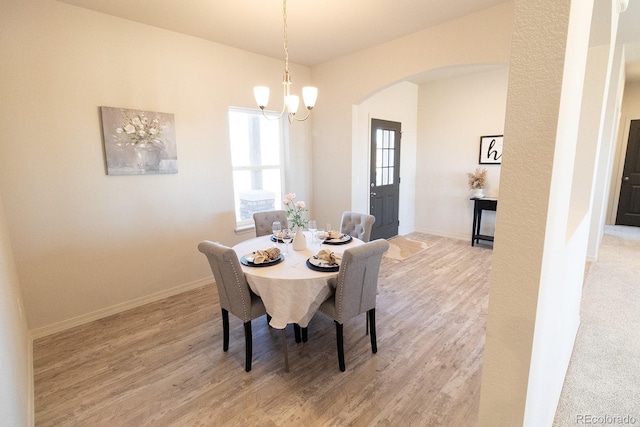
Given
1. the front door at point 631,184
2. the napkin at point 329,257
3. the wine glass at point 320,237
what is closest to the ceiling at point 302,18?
the wine glass at point 320,237

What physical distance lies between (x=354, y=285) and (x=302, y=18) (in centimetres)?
259

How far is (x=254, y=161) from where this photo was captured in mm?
4223

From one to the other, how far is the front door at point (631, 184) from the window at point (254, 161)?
23.4 feet

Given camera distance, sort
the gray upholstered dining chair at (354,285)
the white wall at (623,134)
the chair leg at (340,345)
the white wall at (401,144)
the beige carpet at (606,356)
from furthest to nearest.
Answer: the white wall at (623,134) → the white wall at (401,144) → the chair leg at (340,345) → the gray upholstered dining chair at (354,285) → the beige carpet at (606,356)

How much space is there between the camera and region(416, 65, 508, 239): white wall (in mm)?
5035

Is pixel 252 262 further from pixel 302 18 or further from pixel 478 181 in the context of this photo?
pixel 478 181

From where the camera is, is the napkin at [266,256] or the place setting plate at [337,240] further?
the place setting plate at [337,240]

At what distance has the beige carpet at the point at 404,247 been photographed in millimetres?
4699

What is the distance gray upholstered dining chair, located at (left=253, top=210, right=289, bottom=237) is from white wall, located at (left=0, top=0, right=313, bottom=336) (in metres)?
0.69

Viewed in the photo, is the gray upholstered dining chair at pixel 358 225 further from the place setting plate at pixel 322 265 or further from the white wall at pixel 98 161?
the white wall at pixel 98 161

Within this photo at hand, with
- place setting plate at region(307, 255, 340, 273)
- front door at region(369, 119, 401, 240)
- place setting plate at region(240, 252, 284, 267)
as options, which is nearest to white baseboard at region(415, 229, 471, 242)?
front door at region(369, 119, 401, 240)

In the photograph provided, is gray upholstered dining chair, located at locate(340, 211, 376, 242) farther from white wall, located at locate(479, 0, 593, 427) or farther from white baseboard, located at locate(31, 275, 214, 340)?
white wall, located at locate(479, 0, 593, 427)

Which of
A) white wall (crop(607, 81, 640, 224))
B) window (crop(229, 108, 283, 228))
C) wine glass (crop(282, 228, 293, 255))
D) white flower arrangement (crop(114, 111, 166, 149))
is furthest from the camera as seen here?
white wall (crop(607, 81, 640, 224))

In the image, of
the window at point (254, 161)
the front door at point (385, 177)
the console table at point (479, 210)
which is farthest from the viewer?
the front door at point (385, 177)
